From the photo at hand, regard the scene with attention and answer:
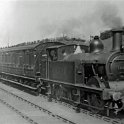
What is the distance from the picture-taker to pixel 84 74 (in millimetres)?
11148

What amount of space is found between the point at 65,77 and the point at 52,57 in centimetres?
213

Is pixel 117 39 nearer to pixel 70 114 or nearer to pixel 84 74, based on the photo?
pixel 84 74

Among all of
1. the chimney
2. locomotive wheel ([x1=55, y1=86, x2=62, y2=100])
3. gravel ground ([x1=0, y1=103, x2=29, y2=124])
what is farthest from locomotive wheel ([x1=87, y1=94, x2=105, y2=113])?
locomotive wheel ([x1=55, y1=86, x2=62, y2=100])

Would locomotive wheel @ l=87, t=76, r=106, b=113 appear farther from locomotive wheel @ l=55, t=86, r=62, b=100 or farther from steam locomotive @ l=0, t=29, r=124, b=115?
locomotive wheel @ l=55, t=86, r=62, b=100

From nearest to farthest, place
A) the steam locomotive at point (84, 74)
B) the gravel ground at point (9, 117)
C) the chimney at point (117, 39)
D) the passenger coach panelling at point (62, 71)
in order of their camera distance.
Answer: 1. the gravel ground at point (9, 117)
2. the steam locomotive at point (84, 74)
3. the chimney at point (117, 39)
4. the passenger coach panelling at point (62, 71)

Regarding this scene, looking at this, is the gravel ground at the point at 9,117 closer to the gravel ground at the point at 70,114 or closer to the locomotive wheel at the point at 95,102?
the gravel ground at the point at 70,114

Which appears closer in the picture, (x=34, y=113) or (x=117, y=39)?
(x=117, y=39)

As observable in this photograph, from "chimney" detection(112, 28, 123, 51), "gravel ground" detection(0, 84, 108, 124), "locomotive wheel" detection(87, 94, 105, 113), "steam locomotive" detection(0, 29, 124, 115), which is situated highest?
"chimney" detection(112, 28, 123, 51)

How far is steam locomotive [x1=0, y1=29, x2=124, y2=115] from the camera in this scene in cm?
981

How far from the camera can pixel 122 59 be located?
10086 mm

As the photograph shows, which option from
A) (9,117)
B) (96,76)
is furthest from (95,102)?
(9,117)

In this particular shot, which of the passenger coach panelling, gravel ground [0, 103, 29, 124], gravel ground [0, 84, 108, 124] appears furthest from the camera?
the passenger coach panelling

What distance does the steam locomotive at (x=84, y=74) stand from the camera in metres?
9.81

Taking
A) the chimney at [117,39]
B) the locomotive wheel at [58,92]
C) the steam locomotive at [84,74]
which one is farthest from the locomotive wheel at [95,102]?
the locomotive wheel at [58,92]
